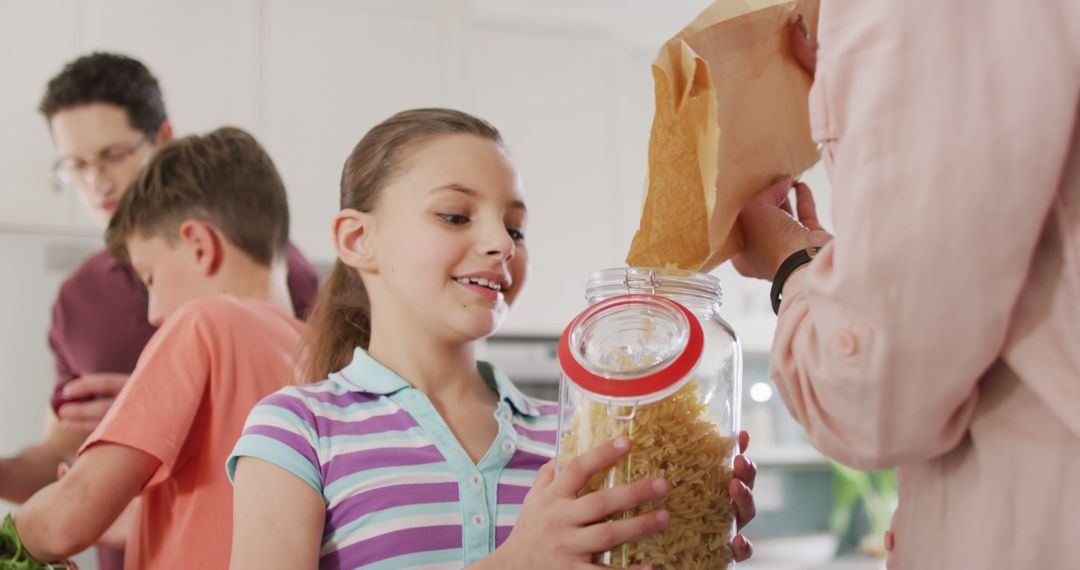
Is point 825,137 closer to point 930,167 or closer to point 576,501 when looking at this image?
point 930,167

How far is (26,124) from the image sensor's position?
2535 millimetres

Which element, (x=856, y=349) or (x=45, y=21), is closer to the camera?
(x=856, y=349)

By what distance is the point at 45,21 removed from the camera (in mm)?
2602

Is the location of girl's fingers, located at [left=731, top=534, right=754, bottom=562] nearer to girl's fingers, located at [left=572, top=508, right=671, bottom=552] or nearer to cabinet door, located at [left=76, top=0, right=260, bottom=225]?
girl's fingers, located at [left=572, top=508, right=671, bottom=552]

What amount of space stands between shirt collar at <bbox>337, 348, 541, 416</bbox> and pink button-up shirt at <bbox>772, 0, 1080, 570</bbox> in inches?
16.8

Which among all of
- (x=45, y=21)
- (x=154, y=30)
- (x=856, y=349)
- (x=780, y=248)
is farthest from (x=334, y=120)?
(x=856, y=349)

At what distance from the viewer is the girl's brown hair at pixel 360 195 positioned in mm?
960

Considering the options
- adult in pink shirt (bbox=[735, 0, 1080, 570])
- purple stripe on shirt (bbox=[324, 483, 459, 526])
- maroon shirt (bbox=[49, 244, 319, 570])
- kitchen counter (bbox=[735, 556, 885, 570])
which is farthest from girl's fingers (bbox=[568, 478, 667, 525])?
kitchen counter (bbox=[735, 556, 885, 570])

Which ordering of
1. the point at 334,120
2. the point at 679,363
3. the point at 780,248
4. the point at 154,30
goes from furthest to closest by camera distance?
the point at 334,120 < the point at 154,30 < the point at 780,248 < the point at 679,363

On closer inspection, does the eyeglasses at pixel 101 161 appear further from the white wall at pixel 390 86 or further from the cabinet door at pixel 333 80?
the cabinet door at pixel 333 80

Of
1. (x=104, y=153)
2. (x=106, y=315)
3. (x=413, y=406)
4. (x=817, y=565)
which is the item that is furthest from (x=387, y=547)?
(x=817, y=565)

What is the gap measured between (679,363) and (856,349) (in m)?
0.13

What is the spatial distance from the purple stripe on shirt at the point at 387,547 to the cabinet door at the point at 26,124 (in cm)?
211

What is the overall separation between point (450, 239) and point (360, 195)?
147mm
